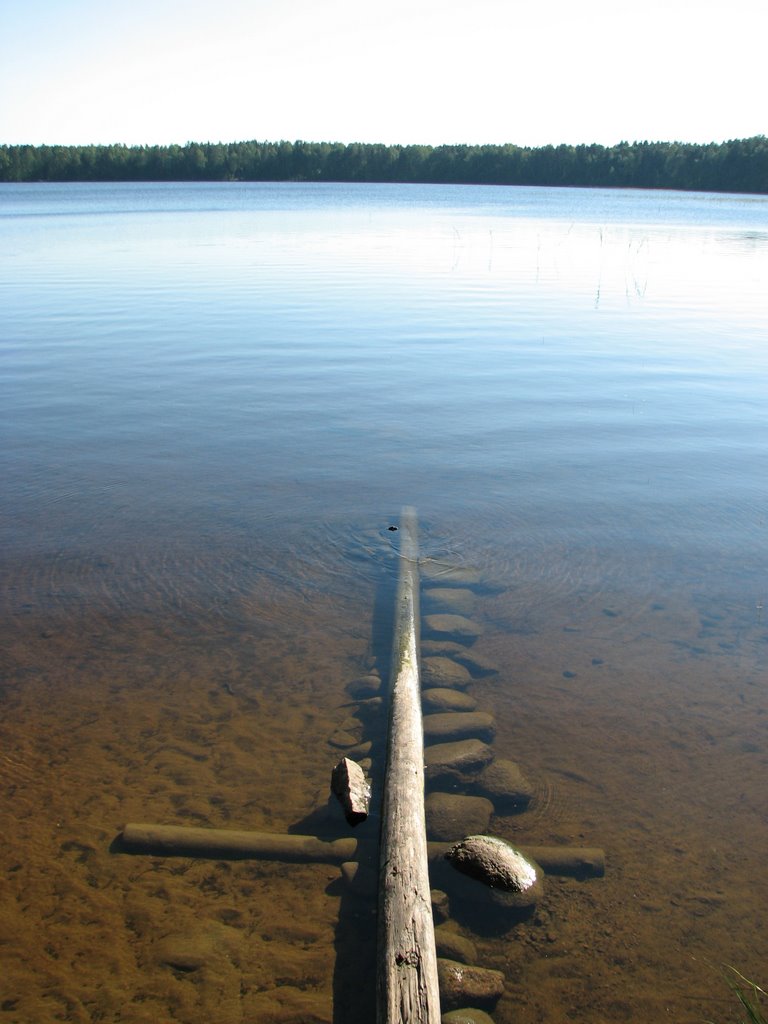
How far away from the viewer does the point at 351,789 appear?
4609 mm

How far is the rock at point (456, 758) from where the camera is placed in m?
5.05

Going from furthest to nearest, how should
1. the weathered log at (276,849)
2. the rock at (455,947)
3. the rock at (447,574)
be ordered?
the rock at (447,574), the weathered log at (276,849), the rock at (455,947)

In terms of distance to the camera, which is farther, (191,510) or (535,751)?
(191,510)

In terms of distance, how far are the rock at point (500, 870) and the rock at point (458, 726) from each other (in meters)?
1.01

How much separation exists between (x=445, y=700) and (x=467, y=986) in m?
2.23

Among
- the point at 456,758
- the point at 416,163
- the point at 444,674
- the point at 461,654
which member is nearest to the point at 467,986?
the point at 456,758

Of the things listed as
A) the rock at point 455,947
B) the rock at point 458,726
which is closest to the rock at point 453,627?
the rock at point 458,726

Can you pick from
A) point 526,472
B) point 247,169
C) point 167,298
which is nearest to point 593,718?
point 526,472

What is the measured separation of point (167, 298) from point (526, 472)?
15078 millimetres

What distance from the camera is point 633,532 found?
8508 mm

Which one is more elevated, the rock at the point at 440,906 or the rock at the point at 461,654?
the rock at the point at 461,654

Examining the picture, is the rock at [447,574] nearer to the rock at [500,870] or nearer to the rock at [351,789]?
the rock at [351,789]

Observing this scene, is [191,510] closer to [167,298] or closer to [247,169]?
[167,298]

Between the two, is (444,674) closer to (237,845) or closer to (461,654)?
(461,654)
